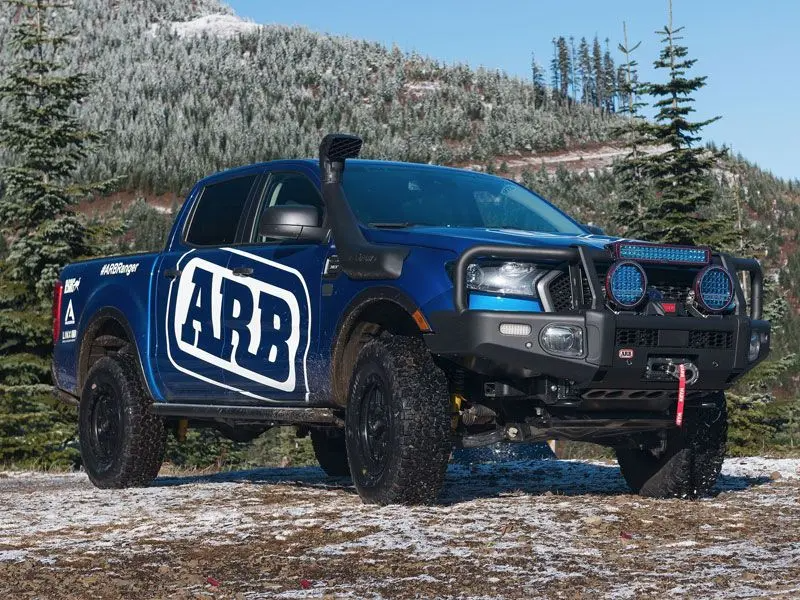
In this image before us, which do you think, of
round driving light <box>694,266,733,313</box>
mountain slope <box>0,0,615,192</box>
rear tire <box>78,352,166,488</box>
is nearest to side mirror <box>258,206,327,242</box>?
round driving light <box>694,266,733,313</box>

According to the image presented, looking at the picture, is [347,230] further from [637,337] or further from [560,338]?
[637,337]

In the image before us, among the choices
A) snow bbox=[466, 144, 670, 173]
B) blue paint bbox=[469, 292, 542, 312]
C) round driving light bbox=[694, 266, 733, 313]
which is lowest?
blue paint bbox=[469, 292, 542, 312]

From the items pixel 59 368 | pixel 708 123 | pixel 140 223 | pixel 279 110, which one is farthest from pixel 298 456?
pixel 279 110

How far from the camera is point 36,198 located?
24.5m

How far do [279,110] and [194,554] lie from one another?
138m

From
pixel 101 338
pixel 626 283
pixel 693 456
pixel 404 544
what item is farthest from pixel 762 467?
pixel 101 338

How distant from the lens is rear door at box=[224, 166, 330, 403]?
689 cm

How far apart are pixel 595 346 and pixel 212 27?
18040 cm

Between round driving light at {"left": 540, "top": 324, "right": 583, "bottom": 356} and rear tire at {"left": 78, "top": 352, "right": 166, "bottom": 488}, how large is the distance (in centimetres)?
354

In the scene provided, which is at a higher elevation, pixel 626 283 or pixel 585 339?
pixel 626 283

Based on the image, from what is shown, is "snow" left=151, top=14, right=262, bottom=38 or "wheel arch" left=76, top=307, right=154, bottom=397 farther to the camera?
"snow" left=151, top=14, right=262, bottom=38

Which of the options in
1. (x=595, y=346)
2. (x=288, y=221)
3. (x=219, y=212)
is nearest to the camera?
(x=595, y=346)

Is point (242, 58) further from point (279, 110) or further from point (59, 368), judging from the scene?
point (59, 368)

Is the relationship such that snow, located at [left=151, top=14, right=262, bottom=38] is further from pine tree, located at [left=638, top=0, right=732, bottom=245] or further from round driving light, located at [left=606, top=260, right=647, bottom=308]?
round driving light, located at [left=606, top=260, right=647, bottom=308]
